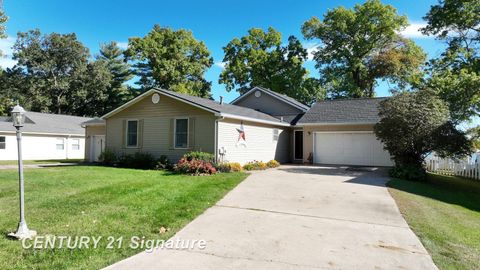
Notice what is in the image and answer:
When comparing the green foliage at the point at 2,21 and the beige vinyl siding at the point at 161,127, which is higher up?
the green foliage at the point at 2,21

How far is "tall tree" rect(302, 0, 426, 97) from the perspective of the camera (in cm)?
3048

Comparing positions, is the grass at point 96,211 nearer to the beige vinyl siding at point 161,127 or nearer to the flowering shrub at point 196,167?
the flowering shrub at point 196,167

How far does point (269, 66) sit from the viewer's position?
1414 inches

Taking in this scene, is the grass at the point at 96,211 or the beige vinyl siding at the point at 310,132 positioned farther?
the beige vinyl siding at the point at 310,132

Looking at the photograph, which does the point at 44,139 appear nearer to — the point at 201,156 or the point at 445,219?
the point at 201,156

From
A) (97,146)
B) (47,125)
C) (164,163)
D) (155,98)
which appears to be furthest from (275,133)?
(47,125)

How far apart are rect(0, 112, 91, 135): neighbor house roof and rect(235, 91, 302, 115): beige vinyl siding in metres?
15.0

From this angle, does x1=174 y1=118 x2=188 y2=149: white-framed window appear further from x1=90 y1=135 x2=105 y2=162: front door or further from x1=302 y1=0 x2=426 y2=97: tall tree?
x1=302 y1=0 x2=426 y2=97: tall tree

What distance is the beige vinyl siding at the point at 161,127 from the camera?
593 inches

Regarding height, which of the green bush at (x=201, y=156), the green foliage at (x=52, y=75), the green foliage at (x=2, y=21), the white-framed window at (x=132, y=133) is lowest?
the green bush at (x=201, y=156)

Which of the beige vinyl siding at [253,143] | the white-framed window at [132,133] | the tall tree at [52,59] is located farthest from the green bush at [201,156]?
the tall tree at [52,59]

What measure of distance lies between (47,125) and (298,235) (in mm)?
28026

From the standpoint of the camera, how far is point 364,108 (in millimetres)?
19609

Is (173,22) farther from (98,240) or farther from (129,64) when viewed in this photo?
(98,240)
